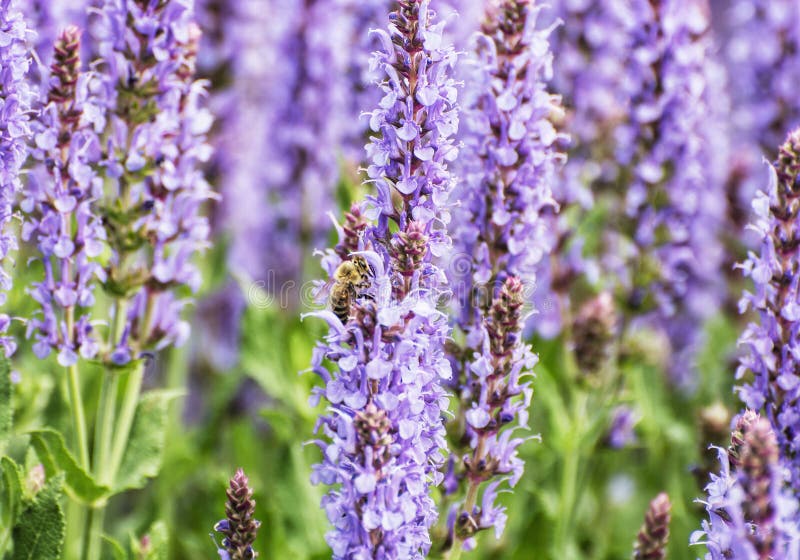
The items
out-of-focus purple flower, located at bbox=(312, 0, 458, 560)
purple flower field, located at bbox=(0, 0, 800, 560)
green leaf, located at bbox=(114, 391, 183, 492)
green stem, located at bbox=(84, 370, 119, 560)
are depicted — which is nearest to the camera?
out-of-focus purple flower, located at bbox=(312, 0, 458, 560)

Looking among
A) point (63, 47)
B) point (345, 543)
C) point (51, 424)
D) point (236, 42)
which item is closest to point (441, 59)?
point (63, 47)

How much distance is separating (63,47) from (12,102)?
0.84ft

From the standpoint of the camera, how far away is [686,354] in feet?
21.2

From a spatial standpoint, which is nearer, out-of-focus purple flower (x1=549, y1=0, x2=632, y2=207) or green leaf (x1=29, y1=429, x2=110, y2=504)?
green leaf (x1=29, y1=429, x2=110, y2=504)

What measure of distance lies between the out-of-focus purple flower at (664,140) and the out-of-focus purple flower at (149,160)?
2324 millimetres

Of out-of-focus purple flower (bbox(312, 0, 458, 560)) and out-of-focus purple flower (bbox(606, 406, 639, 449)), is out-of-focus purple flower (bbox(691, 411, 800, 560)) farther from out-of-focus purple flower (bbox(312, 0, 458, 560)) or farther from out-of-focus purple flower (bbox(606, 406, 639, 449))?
out-of-focus purple flower (bbox(606, 406, 639, 449))

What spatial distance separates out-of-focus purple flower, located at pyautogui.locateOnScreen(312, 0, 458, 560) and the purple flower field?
1 cm

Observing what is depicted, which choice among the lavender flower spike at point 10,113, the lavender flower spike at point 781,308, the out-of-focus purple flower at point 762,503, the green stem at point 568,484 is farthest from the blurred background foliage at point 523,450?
the out-of-focus purple flower at point 762,503

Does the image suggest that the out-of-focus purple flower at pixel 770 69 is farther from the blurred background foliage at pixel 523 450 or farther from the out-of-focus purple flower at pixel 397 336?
the out-of-focus purple flower at pixel 397 336

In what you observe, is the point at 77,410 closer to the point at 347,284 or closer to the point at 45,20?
the point at 347,284

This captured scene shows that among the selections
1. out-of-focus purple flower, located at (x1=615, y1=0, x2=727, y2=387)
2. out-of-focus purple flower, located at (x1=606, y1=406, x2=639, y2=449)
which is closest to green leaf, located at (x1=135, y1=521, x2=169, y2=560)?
out-of-focus purple flower, located at (x1=606, y1=406, x2=639, y2=449)

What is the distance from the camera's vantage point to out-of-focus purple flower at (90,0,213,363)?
355cm

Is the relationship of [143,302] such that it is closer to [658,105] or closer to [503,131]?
[503,131]

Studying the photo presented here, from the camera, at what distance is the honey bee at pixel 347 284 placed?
329 cm
